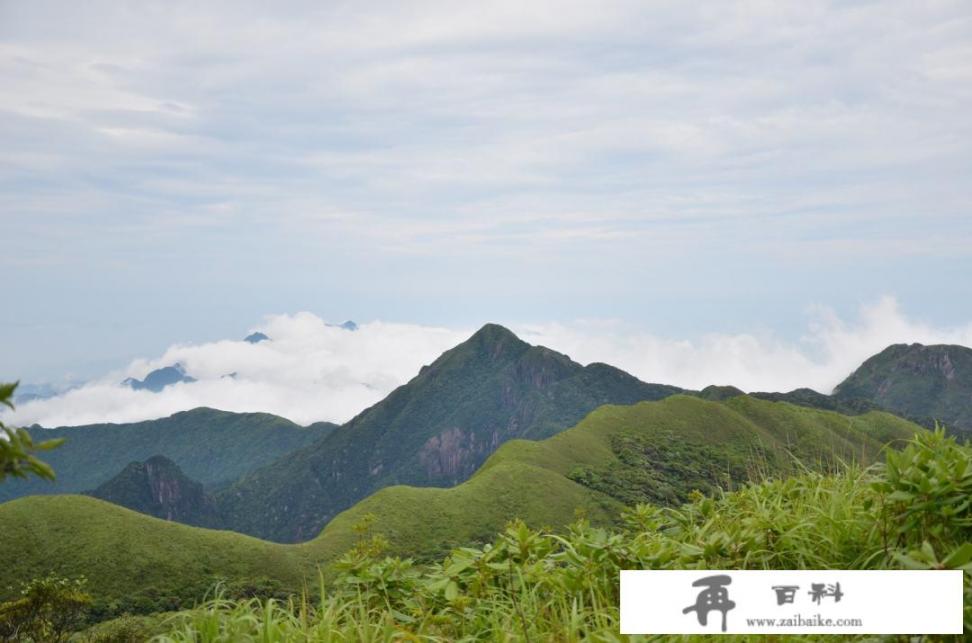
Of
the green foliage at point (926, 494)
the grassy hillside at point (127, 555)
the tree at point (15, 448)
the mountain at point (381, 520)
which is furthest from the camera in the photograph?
the mountain at point (381, 520)

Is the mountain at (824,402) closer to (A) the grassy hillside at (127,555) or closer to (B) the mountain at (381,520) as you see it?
(B) the mountain at (381,520)

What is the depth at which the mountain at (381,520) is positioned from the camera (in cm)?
6950

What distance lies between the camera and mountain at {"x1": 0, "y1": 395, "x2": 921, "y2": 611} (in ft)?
228

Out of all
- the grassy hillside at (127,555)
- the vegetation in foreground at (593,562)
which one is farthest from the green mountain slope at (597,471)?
the vegetation in foreground at (593,562)

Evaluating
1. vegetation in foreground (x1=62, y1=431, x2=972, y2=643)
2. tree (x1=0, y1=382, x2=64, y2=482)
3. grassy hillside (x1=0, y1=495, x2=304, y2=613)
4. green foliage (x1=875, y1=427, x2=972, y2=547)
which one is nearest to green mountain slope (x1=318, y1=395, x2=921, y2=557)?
grassy hillside (x1=0, y1=495, x2=304, y2=613)

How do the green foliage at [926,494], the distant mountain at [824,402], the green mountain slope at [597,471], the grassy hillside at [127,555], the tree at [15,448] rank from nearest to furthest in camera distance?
the tree at [15,448], the green foliage at [926,494], the grassy hillside at [127,555], the green mountain slope at [597,471], the distant mountain at [824,402]

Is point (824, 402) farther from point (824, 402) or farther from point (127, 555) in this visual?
point (127, 555)

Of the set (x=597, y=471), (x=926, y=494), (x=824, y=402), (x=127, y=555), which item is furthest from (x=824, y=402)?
(x=926, y=494)

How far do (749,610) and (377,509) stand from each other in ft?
251

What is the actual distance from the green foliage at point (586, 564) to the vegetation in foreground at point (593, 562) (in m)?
0.01

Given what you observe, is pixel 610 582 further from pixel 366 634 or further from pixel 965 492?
pixel 965 492

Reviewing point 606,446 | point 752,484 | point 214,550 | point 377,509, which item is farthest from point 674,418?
point 752,484

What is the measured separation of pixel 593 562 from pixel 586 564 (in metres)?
0.08

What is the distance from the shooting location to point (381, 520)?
3034 inches
